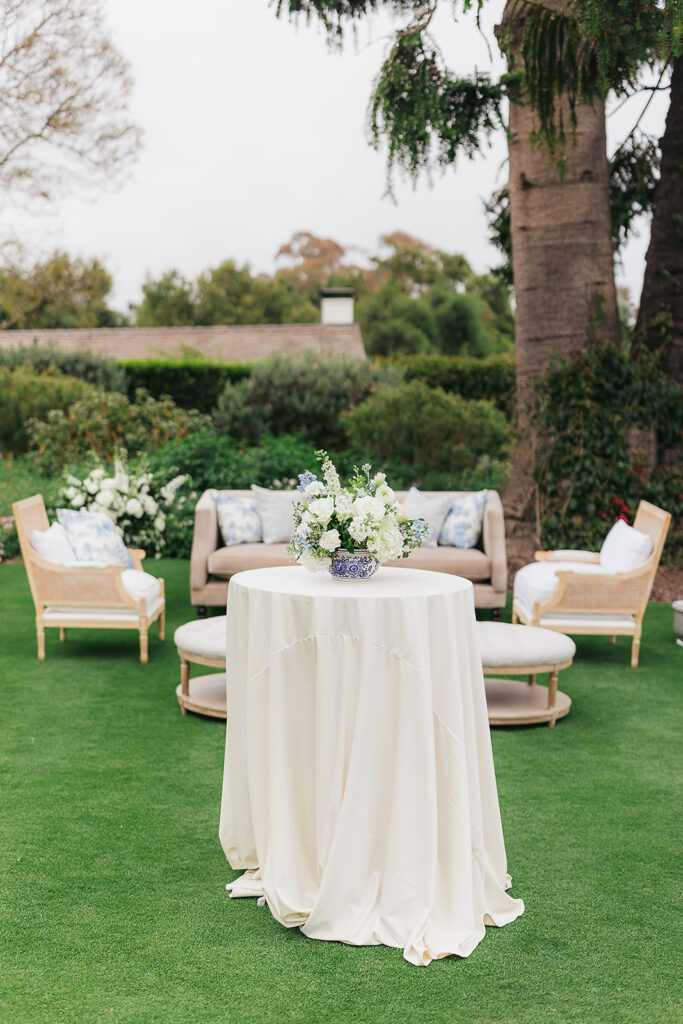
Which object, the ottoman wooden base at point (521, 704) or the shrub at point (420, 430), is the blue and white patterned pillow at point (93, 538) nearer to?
the ottoman wooden base at point (521, 704)

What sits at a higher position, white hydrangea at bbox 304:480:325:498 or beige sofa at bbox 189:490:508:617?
white hydrangea at bbox 304:480:325:498

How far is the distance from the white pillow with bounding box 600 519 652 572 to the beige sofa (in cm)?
83

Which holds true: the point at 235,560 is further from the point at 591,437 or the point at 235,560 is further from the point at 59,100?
the point at 59,100

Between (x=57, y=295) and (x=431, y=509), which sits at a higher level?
(x=57, y=295)

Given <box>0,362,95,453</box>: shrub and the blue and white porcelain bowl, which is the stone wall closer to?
<box>0,362,95,453</box>: shrub

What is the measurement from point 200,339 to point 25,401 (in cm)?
754

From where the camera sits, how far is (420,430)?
35.6 feet

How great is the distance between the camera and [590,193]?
8.96 m

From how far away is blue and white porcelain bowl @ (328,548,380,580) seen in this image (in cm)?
316

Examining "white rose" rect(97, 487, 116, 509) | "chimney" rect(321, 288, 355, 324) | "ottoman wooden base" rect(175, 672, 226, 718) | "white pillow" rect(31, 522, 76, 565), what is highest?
"chimney" rect(321, 288, 355, 324)

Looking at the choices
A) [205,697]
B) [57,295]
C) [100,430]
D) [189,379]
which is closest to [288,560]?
[205,697]

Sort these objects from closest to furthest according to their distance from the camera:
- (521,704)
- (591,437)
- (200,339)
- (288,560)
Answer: (521,704)
(288,560)
(591,437)
(200,339)

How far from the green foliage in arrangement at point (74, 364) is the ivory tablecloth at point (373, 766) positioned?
1441cm

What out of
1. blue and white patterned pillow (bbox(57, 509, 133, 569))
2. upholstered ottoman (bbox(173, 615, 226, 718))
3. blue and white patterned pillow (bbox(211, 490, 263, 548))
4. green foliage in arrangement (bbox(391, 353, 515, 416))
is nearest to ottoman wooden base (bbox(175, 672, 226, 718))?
upholstered ottoman (bbox(173, 615, 226, 718))
